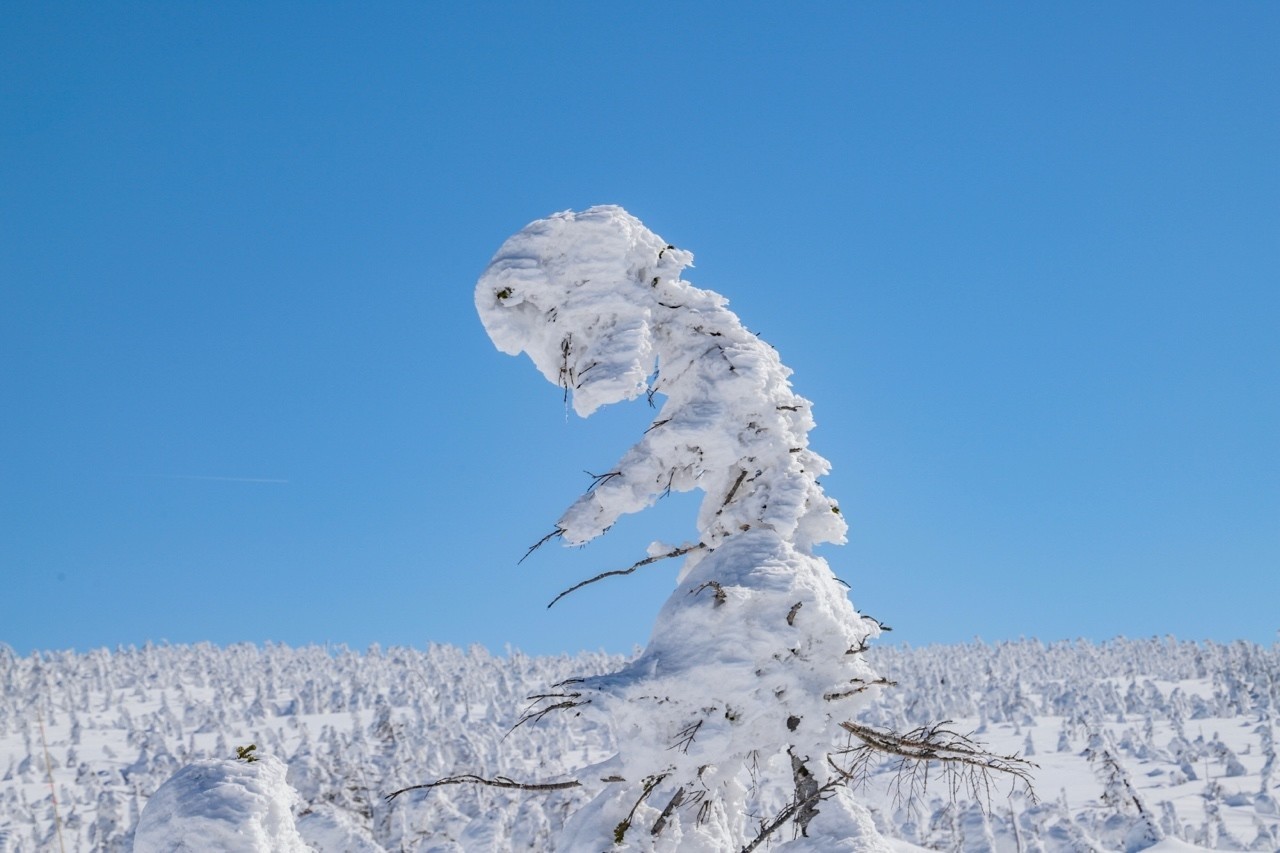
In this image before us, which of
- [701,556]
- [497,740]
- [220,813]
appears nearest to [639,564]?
[701,556]

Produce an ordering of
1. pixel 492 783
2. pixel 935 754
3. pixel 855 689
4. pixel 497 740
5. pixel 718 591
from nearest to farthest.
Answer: pixel 718 591 → pixel 855 689 → pixel 935 754 → pixel 492 783 → pixel 497 740

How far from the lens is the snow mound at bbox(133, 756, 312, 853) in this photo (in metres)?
6.28

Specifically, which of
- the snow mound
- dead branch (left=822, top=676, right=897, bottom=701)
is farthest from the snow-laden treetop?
the snow mound

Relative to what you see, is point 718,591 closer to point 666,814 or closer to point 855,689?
point 855,689

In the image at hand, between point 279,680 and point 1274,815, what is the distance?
13798 cm

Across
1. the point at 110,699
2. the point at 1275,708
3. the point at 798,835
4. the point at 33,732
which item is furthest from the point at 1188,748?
the point at 110,699

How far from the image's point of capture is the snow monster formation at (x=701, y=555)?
17.9ft

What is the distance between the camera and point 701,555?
672 cm

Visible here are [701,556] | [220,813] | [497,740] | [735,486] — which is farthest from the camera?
[497,740]

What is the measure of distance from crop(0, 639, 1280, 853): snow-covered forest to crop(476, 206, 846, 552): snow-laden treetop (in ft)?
27.1

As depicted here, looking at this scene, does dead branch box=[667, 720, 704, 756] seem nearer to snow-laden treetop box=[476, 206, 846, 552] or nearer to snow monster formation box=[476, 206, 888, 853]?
snow monster formation box=[476, 206, 888, 853]

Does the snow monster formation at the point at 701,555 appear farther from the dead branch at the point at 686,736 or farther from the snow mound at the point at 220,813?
the snow mound at the point at 220,813

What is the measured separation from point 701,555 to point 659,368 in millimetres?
1355

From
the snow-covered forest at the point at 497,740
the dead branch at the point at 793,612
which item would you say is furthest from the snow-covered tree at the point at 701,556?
the snow-covered forest at the point at 497,740
